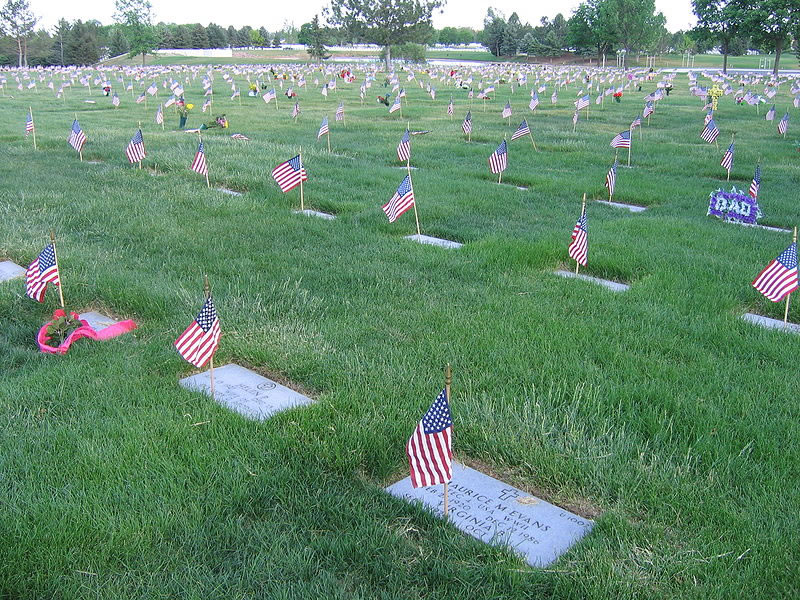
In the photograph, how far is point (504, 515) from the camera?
3082 mm

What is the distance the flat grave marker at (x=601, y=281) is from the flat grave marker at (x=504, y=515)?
3.11 meters

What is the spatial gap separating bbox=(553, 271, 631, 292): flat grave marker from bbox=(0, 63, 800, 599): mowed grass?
0.60ft

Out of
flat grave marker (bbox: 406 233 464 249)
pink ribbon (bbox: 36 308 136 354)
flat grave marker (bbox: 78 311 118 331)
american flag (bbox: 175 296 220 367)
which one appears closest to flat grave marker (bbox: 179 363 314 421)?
american flag (bbox: 175 296 220 367)

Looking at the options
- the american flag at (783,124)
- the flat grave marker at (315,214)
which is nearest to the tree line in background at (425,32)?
the american flag at (783,124)

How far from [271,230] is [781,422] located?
532cm

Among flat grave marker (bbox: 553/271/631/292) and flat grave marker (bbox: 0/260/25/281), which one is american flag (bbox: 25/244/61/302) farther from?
flat grave marker (bbox: 553/271/631/292)

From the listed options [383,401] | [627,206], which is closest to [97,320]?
[383,401]

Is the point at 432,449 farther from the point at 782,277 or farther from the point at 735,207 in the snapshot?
the point at 735,207

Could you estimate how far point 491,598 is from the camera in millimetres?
2562

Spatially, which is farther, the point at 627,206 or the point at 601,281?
the point at 627,206

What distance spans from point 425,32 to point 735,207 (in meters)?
62.8

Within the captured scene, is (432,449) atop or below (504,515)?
atop

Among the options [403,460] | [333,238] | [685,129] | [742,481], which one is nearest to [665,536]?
[742,481]

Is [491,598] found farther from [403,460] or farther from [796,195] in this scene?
[796,195]
